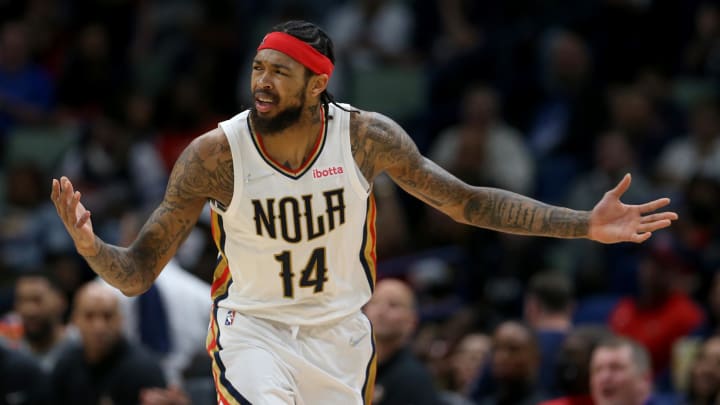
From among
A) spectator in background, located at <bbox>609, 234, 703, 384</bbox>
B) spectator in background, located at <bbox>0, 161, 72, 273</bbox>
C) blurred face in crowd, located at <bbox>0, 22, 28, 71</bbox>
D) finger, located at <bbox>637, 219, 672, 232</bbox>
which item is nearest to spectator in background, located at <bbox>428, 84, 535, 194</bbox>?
spectator in background, located at <bbox>609, 234, 703, 384</bbox>

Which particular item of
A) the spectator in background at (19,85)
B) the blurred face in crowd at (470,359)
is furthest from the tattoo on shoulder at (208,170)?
the spectator in background at (19,85)

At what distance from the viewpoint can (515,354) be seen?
347 inches

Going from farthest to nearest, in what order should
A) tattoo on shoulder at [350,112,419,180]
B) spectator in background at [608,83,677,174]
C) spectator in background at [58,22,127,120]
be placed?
spectator in background at [58,22,127,120]
spectator in background at [608,83,677,174]
tattoo on shoulder at [350,112,419,180]

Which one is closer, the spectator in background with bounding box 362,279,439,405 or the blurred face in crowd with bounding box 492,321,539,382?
the spectator in background with bounding box 362,279,439,405

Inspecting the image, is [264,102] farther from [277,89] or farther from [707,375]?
[707,375]

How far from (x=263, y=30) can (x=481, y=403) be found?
22.9 feet

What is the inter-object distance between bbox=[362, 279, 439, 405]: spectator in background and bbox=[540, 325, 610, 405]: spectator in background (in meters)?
0.78

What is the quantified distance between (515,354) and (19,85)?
8.28m

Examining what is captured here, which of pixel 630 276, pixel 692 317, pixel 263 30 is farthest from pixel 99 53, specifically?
pixel 692 317

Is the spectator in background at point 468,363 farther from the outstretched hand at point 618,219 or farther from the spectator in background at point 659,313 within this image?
the outstretched hand at point 618,219

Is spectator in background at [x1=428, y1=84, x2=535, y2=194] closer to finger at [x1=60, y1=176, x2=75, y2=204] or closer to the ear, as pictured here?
the ear

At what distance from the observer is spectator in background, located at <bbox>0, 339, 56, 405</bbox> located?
8945mm

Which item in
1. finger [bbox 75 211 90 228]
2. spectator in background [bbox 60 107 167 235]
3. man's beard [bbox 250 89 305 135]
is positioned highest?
man's beard [bbox 250 89 305 135]

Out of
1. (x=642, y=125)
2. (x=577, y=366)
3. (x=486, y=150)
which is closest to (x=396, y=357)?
(x=577, y=366)
